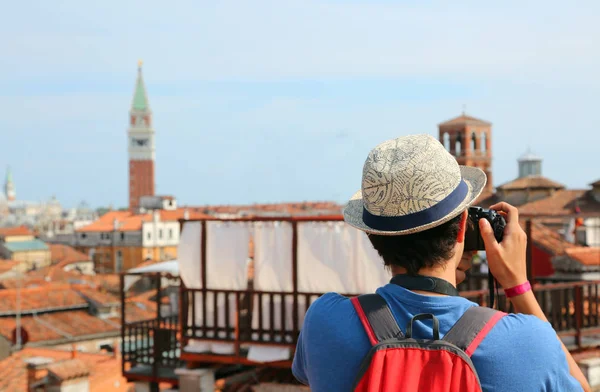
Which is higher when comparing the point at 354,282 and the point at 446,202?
the point at 446,202

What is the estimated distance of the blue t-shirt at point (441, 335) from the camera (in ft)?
6.37

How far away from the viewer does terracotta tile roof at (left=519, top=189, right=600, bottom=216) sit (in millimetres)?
59875

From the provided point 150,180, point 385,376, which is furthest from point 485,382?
point 150,180

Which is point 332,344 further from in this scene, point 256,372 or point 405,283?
point 256,372

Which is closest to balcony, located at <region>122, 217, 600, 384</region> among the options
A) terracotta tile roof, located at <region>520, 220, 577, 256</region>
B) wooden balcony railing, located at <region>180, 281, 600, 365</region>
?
wooden balcony railing, located at <region>180, 281, 600, 365</region>

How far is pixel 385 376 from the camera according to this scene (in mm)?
1976

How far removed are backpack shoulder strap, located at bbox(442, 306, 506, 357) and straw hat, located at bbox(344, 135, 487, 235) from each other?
0.89 feet

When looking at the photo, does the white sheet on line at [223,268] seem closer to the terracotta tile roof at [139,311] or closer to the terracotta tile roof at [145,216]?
the terracotta tile roof at [139,311]

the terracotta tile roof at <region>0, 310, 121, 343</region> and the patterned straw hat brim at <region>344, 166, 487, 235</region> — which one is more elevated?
the patterned straw hat brim at <region>344, 166, 487, 235</region>

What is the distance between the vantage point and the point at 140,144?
191m

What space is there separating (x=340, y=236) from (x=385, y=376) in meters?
7.48

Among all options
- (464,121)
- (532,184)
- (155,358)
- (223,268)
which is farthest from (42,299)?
(464,121)

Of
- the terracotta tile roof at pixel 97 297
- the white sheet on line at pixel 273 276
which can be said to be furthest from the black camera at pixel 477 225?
the terracotta tile roof at pixel 97 297

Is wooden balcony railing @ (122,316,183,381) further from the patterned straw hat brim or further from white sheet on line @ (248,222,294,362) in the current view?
the patterned straw hat brim
